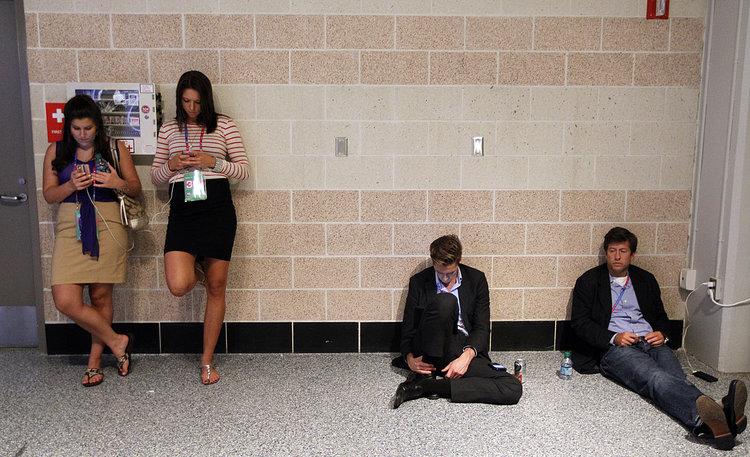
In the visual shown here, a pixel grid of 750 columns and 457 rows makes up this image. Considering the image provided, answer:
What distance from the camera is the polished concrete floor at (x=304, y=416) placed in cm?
254

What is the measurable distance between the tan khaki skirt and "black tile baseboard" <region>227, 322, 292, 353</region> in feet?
2.52

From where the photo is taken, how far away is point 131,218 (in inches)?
130

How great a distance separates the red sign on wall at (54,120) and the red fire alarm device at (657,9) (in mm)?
3408

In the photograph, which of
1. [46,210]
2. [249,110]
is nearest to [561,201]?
[249,110]

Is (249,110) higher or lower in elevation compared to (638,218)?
higher

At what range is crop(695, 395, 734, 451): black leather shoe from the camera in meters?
2.50

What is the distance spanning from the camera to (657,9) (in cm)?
350

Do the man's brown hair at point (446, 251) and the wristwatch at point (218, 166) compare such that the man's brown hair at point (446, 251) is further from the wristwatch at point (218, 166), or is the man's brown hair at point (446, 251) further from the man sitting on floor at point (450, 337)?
the wristwatch at point (218, 166)

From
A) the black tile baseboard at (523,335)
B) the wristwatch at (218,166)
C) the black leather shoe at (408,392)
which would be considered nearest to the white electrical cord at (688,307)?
the black tile baseboard at (523,335)

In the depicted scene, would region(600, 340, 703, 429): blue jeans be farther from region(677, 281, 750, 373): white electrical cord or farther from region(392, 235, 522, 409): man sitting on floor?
region(392, 235, 522, 409): man sitting on floor

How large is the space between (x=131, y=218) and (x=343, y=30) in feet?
5.21

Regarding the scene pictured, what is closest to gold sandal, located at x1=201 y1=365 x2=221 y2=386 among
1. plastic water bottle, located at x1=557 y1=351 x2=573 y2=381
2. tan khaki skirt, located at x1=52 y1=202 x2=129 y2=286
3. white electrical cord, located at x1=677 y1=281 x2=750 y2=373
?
tan khaki skirt, located at x1=52 y1=202 x2=129 y2=286

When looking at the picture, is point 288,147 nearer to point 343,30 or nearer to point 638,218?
point 343,30

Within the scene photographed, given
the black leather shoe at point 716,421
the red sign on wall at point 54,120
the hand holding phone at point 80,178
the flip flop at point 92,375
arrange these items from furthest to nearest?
the red sign on wall at point 54,120
the flip flop at point 92,375
the hand holding phone at point 80,178
the black leather shoe at point 716,421
